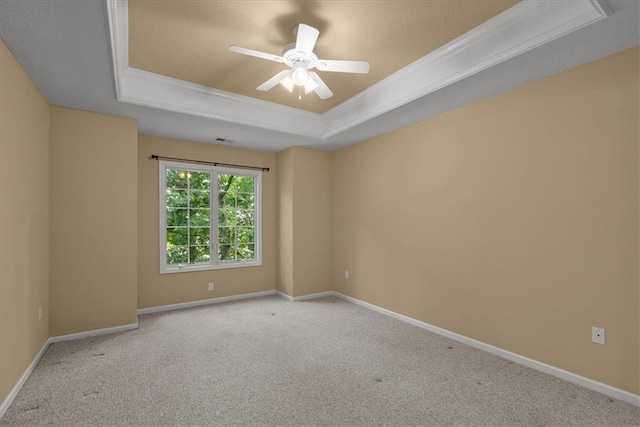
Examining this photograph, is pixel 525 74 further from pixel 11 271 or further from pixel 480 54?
pixel 11 271

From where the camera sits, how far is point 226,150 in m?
4.95

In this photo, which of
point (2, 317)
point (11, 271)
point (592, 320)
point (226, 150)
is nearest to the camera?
point (2, 317)

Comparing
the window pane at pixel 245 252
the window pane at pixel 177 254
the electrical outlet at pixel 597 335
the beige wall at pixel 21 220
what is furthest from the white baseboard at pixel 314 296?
the electrical outlet at pixel 597 335

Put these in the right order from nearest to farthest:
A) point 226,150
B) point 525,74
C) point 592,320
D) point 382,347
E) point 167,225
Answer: point 592,320
point 525,74
point 382,347
point 167,225
point 226,150

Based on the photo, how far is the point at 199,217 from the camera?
15.7 feet

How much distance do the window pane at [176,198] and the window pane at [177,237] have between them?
35 centimetres

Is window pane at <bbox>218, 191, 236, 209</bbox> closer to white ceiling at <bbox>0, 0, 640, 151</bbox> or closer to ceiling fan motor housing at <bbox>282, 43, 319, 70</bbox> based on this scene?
white ceiling at <bbox>0, 0, 640, 151</bbox>

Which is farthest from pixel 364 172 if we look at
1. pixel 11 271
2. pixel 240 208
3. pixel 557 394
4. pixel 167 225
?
pixel 11 271

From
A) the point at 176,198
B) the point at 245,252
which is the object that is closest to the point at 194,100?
the point at 176,198

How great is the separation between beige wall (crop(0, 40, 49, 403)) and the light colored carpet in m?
0.33

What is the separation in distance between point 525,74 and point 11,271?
4250 millimetres

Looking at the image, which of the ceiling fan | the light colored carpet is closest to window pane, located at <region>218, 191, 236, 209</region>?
the light colored carpet

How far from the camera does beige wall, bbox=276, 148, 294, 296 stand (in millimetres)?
5023

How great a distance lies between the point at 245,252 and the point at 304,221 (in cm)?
112
